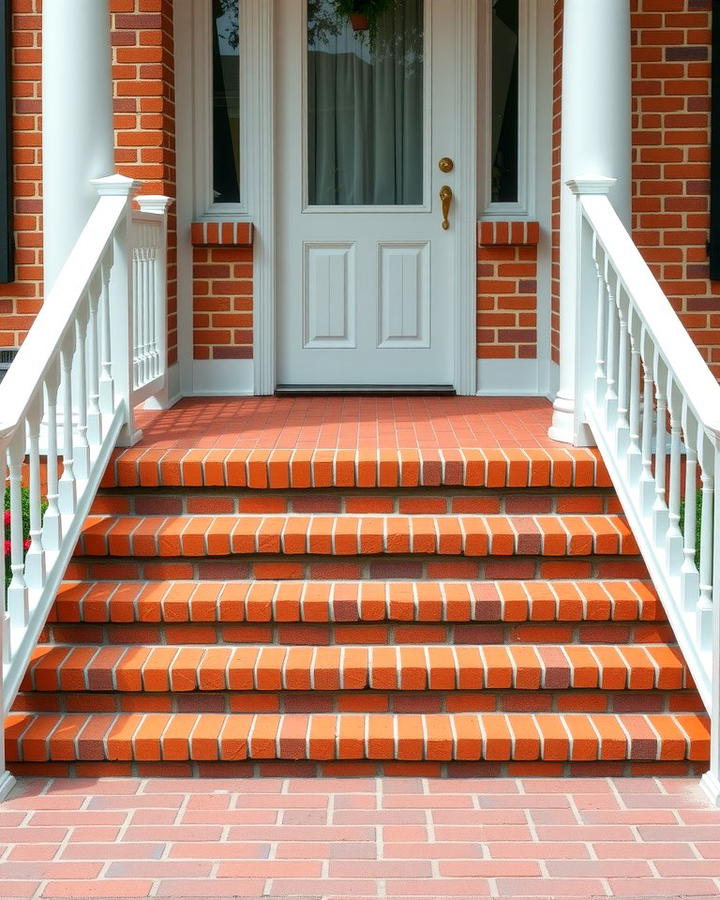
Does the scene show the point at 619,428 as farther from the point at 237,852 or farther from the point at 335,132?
the point at 335,132

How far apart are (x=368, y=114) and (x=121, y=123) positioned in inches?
49.6

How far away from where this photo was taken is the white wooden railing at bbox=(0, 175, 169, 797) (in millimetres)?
4156

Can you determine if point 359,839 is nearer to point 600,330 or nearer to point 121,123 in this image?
point 600,330

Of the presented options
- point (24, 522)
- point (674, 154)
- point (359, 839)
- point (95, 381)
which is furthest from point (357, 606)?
point (674, 154)

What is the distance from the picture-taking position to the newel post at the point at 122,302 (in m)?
5.25

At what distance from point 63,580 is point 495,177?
129 inches

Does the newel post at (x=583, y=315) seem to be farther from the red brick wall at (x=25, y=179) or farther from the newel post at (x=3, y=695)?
the red brick wall at (x=25, y=179)

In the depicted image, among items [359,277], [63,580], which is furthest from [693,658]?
[359,277]

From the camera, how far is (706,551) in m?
4.03

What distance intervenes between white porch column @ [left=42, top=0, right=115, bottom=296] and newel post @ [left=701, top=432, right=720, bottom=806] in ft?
8.86

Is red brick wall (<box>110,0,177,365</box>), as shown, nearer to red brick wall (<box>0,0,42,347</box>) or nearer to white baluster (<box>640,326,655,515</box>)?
red brick wall (<box>0,0,42,347</box>)

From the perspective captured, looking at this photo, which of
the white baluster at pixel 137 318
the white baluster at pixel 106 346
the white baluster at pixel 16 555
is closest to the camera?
the white baluster at pixel 16 555

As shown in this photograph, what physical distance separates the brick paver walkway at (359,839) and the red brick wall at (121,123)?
123 inches

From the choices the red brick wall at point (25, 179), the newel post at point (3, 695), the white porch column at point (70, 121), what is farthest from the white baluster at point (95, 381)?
the red brick wall at point (25, 179)
